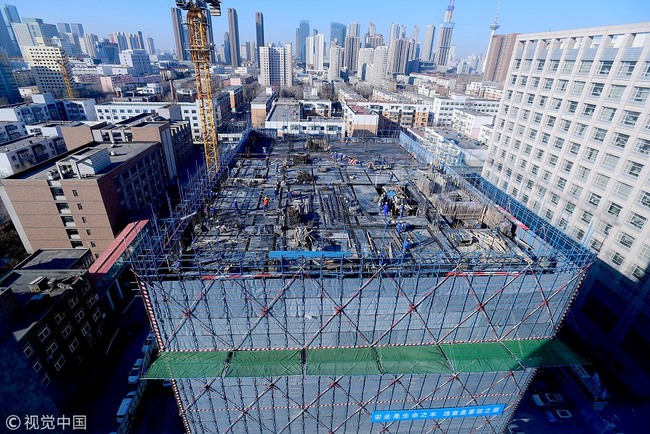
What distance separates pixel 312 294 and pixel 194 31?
150 feet

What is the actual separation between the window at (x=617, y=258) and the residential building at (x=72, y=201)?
5412cm

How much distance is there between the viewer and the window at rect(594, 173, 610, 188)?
30125 millimetres

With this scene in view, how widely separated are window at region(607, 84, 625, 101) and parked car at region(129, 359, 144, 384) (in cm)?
4962

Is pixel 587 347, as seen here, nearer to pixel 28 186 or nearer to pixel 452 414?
pixel 452 414

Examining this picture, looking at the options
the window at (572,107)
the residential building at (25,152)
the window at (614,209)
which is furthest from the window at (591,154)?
the residential building at (25,152)

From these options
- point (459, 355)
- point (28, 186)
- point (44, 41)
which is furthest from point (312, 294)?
point (44, 41)

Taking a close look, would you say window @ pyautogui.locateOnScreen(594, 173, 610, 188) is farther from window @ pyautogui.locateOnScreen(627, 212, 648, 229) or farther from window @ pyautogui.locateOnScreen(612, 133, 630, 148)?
window @ pyautogui.locateOnScreen(627, 212, 648, 229)

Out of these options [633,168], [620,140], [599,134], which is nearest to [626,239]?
[633,168]

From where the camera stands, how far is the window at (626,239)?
28.0 meters

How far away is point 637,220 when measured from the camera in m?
27.6

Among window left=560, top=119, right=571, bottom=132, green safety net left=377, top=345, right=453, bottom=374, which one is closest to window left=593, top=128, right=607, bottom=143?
window left=560, top=119, right=571, bottom=132

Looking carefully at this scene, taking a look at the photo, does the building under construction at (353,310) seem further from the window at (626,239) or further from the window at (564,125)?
the window at (564,125)

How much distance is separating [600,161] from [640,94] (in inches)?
244

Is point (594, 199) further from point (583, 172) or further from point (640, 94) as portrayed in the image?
point (640, 94)
